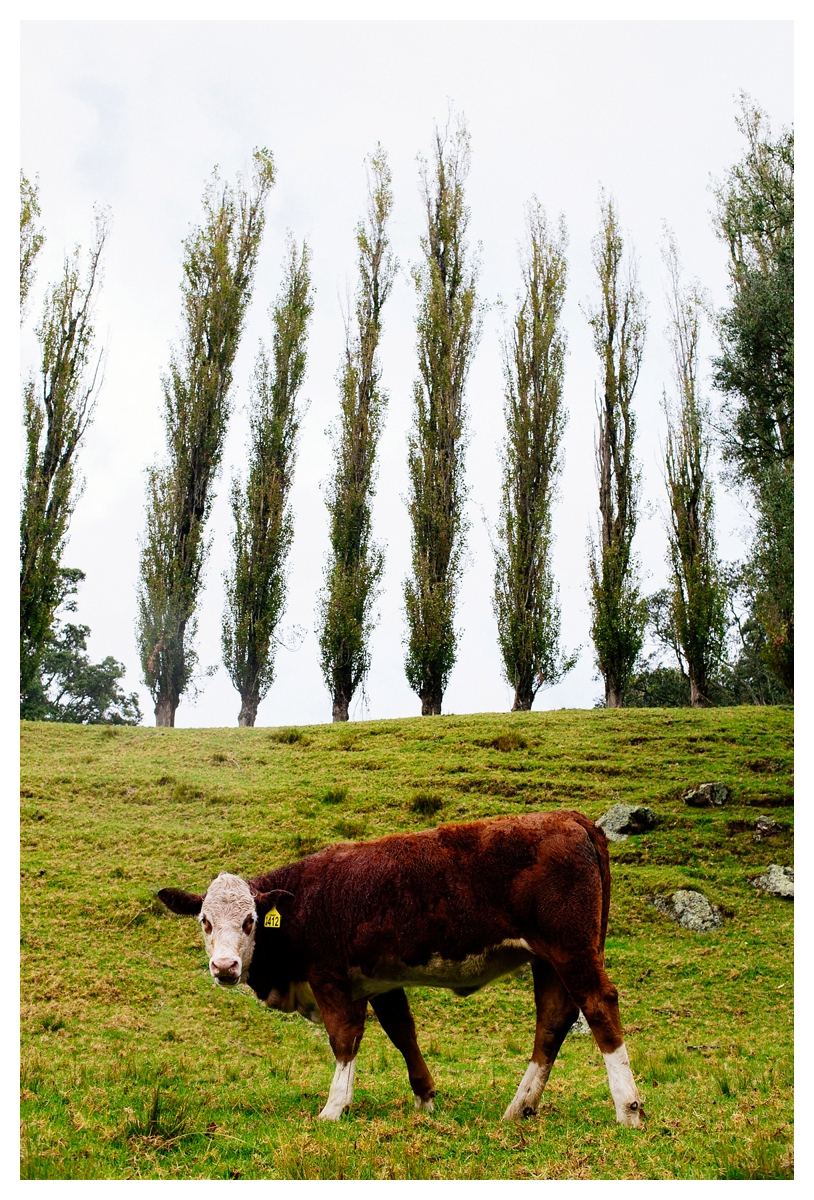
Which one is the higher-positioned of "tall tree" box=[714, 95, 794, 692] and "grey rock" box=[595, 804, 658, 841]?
"tall tree" box=[714, 95, 794, 692]

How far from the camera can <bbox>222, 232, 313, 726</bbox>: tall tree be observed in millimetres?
17938

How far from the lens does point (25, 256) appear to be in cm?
1616

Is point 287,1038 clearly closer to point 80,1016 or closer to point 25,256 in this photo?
point 80,1016

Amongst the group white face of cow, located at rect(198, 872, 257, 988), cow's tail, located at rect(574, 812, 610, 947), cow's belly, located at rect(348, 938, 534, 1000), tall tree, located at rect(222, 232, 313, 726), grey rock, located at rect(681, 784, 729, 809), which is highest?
tall tree, located at rect(222, 232, 313, 726)

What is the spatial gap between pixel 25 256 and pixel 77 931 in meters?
13.6

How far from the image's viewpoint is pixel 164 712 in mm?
17484

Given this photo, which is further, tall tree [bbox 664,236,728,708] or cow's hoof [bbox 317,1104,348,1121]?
tall tree [bbox 664,236,728,708]

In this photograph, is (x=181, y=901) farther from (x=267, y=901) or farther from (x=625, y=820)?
(x=625, y=820)

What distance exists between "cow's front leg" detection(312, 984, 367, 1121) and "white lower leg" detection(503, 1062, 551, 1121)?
819 mm

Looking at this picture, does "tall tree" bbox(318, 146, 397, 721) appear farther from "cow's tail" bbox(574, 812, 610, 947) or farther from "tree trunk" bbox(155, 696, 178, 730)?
"cow's tail" bbox(574, 812, 610, 947)

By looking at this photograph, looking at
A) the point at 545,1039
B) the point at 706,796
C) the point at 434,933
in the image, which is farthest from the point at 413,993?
the point at 706,796

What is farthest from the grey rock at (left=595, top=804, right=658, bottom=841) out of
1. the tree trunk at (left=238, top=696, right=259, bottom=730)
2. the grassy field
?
the tree trunk at (left=238, top=696, right=259, bottom=730)

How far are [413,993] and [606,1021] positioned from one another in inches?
155

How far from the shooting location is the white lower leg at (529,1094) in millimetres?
4121
